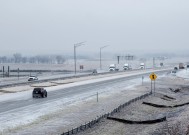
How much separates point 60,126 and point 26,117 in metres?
5.17

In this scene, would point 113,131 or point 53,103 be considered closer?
point 113,131

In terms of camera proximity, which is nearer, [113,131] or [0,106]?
[113,131]

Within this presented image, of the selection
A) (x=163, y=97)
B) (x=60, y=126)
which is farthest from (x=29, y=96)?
(x=60, y=126)

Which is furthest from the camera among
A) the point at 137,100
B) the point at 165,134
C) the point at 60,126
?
the point at 137,100

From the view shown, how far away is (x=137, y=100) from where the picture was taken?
144ft

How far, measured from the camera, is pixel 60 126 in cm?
2759

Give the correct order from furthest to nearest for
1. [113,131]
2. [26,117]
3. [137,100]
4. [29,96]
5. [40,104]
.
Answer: [29,96] < [137,100] < [40,104] < [26,117] < [113,131]

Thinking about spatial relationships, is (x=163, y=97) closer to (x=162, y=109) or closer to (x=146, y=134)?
(x=162, y=109)

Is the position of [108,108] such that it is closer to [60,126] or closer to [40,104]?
[40,104]

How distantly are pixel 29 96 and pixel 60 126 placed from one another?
849 inches

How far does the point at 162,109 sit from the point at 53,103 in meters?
11.8

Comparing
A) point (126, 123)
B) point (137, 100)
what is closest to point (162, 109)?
point (137, 100)

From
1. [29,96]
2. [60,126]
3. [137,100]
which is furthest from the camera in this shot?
[29,96]

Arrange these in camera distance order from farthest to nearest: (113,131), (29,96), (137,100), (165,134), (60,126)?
(29,96)
(137,100)
(60,126)
(113,131)
(165,134)
